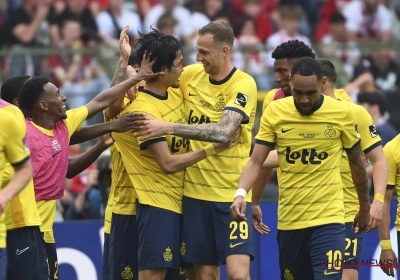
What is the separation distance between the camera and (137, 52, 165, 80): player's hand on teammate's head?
341 inches

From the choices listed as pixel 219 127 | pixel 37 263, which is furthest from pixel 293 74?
pixel 37 263

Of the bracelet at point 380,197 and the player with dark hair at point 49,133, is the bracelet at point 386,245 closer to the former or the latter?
the bracelet at point 380,197

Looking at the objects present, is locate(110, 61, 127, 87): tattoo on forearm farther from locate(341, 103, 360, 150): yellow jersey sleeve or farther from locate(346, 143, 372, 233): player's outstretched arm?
locate(346, 143, 372, 233): player's outstretched arm

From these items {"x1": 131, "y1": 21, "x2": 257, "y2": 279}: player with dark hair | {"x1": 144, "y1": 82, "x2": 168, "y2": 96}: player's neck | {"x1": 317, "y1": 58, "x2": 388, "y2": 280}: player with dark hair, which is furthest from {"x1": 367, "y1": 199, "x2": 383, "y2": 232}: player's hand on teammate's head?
{"x1": 144, "y1": 82, "x2": 168, "y2": 96}: player's neck

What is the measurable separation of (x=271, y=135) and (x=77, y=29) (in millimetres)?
8722

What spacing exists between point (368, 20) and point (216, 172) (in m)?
10.1

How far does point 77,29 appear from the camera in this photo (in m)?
16.4

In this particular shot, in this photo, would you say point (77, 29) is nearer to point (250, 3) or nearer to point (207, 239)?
point (250, 3)

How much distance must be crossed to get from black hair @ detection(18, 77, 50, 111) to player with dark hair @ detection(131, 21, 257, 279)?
1362 millimetres

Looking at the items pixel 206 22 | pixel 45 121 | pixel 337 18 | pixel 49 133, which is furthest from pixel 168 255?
pixel 337 18

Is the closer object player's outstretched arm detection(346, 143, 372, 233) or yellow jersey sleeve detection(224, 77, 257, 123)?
player's outstretched arm detection(346, 143, 372, 233)

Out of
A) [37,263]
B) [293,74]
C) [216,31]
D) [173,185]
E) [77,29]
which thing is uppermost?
[77,29]

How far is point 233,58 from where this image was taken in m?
15.5

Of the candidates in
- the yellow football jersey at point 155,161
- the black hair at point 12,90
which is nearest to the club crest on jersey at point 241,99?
the yellow football jersey at point 155,161
